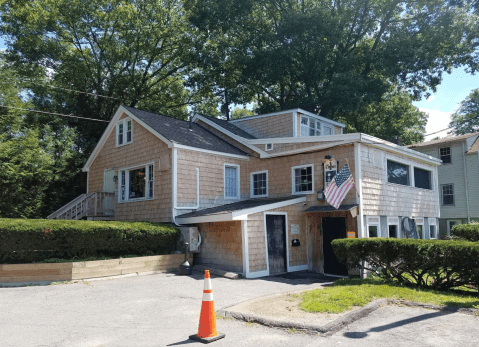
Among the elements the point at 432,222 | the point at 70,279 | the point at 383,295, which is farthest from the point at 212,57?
the point at 383,295

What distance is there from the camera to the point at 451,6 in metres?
27.1

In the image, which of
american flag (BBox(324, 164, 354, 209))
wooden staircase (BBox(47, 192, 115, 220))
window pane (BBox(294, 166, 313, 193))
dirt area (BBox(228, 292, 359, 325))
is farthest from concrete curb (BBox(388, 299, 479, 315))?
wooden staircase (BBox(47, 192, 115, 220))

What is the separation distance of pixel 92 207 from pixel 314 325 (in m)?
15.0

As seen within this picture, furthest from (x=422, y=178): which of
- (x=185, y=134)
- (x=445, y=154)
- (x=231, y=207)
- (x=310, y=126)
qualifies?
(x=445, y=154)

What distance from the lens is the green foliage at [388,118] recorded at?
34.0 metres

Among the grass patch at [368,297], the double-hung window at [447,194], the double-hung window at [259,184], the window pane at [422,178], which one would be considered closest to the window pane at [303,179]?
the double-hung window at [259,184]

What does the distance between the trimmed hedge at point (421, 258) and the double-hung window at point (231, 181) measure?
23.6 ft

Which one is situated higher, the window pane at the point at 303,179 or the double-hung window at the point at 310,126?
the double-hung window at the point at 310,126

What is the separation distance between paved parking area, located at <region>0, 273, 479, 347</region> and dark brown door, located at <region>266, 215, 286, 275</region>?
405 centimetres

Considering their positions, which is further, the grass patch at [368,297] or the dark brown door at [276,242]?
the dark brown door at [276,242]

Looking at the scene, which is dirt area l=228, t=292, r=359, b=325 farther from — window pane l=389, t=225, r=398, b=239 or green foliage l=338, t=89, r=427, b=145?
green foliage l=338, t=89, r=427, b=145

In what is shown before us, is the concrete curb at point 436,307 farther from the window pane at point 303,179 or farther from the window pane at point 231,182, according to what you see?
the window pane at point 231,182

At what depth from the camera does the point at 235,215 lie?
1302 cm

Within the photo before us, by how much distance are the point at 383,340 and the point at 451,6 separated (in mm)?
28282
